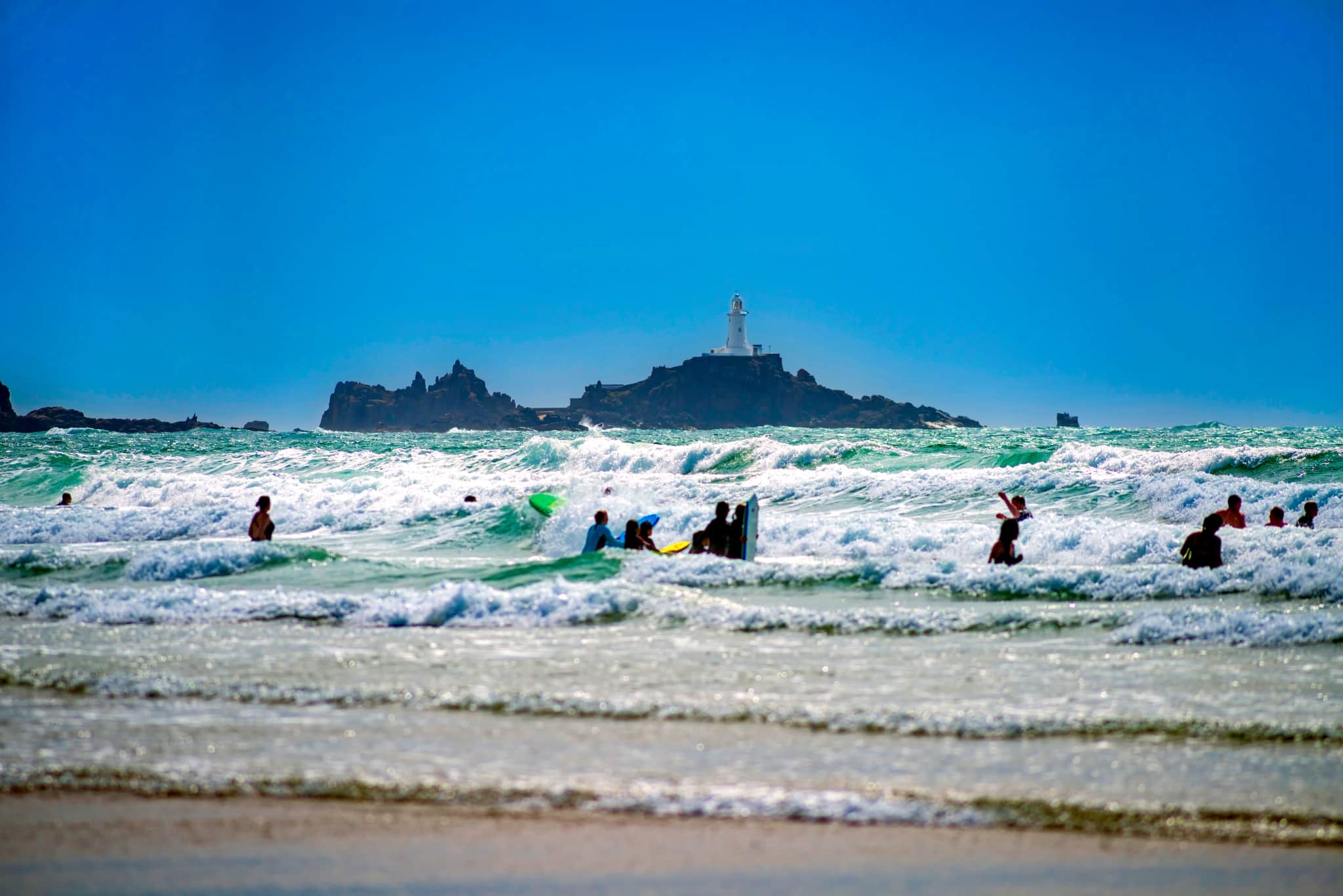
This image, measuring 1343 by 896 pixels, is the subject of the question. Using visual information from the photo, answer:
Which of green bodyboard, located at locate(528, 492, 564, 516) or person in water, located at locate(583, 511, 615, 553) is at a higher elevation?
green bodyboard, located at locate(528, 492, 564, 516)

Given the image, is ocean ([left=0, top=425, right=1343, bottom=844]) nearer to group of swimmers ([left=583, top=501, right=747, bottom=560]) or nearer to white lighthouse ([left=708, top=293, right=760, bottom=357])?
group of swimmers ([left=583, top=501, right=747, bottom=560])

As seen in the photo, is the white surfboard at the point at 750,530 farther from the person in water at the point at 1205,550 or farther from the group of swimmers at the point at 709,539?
the person in water at the point at 1205,550

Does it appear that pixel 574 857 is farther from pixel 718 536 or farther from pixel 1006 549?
pixel 718 536

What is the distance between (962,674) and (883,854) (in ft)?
10.6

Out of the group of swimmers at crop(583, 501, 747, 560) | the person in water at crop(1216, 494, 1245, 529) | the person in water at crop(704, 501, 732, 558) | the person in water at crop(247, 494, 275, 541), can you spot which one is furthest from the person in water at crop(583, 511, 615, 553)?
the person in water at crop(1216, 494, 1245, 529)

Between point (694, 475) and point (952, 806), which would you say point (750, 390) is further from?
point (952, 806)

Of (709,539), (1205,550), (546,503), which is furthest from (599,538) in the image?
(1205,550)

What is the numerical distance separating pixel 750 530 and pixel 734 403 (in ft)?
423

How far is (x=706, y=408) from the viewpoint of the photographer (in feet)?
471

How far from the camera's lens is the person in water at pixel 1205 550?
457 inches

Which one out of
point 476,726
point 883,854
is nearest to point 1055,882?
point 883,854

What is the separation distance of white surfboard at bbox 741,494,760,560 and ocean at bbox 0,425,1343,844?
1.17 m

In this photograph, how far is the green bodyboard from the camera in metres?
18.3

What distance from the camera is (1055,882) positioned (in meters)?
3.60
